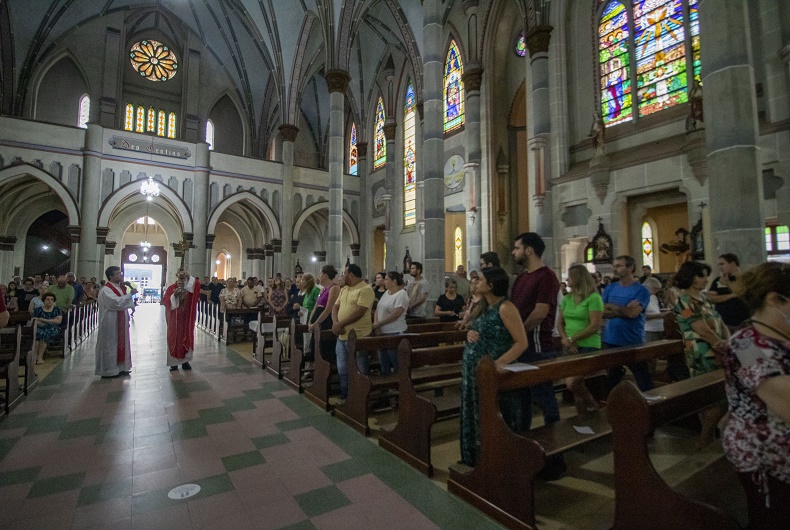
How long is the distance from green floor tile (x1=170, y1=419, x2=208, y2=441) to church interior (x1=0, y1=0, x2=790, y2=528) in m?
0.06

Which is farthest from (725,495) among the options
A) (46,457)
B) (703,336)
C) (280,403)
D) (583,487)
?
(46,457)

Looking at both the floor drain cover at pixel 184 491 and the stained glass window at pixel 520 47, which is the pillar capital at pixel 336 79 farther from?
the floor drain cover at pixel 184 491

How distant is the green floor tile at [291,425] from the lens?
13.9 ft

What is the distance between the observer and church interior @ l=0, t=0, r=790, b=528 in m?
3.15

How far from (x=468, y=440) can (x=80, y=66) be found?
2371cm

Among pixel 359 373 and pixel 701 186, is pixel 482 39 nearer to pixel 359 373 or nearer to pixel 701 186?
pixel 701 186

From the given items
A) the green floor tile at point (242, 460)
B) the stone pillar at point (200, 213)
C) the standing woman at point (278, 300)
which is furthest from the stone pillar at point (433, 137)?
the stone pillar at point (200, 213)

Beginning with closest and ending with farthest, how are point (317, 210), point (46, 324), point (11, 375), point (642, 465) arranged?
point (642, 465), point (11, 375), point (46, 324), point (317, 210)

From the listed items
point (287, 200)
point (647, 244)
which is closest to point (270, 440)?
point (647, 244)

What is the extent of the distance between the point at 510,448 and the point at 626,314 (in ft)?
7.53

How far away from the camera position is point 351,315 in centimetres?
468

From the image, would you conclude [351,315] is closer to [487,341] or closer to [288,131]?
[487,341]

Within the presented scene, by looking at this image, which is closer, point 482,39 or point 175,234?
point 482,39

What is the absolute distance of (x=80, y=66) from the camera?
18375 millimetres
